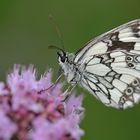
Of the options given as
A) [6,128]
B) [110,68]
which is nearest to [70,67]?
[110,68]

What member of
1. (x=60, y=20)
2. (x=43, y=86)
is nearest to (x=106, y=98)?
(x=43, y=86)

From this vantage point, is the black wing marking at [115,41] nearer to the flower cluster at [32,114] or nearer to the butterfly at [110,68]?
the butterfly at [110,68]

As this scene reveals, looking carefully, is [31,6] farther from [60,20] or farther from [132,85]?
[132,85]

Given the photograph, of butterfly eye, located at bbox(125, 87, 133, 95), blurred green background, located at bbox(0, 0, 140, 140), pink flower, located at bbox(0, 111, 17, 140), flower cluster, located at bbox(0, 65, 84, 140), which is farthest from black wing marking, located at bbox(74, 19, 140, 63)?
blurred green background, located at bbox(0, 0, 140, 140)

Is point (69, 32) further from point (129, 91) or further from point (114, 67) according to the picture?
point (129, 91)

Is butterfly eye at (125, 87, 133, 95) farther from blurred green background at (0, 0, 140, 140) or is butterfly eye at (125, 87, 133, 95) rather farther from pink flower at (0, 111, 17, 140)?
blurred green background at (0, 0, 140, 140)

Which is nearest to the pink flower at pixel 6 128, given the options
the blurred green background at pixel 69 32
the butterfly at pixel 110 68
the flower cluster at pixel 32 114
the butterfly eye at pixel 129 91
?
the flower cluster at pixel 32 114
